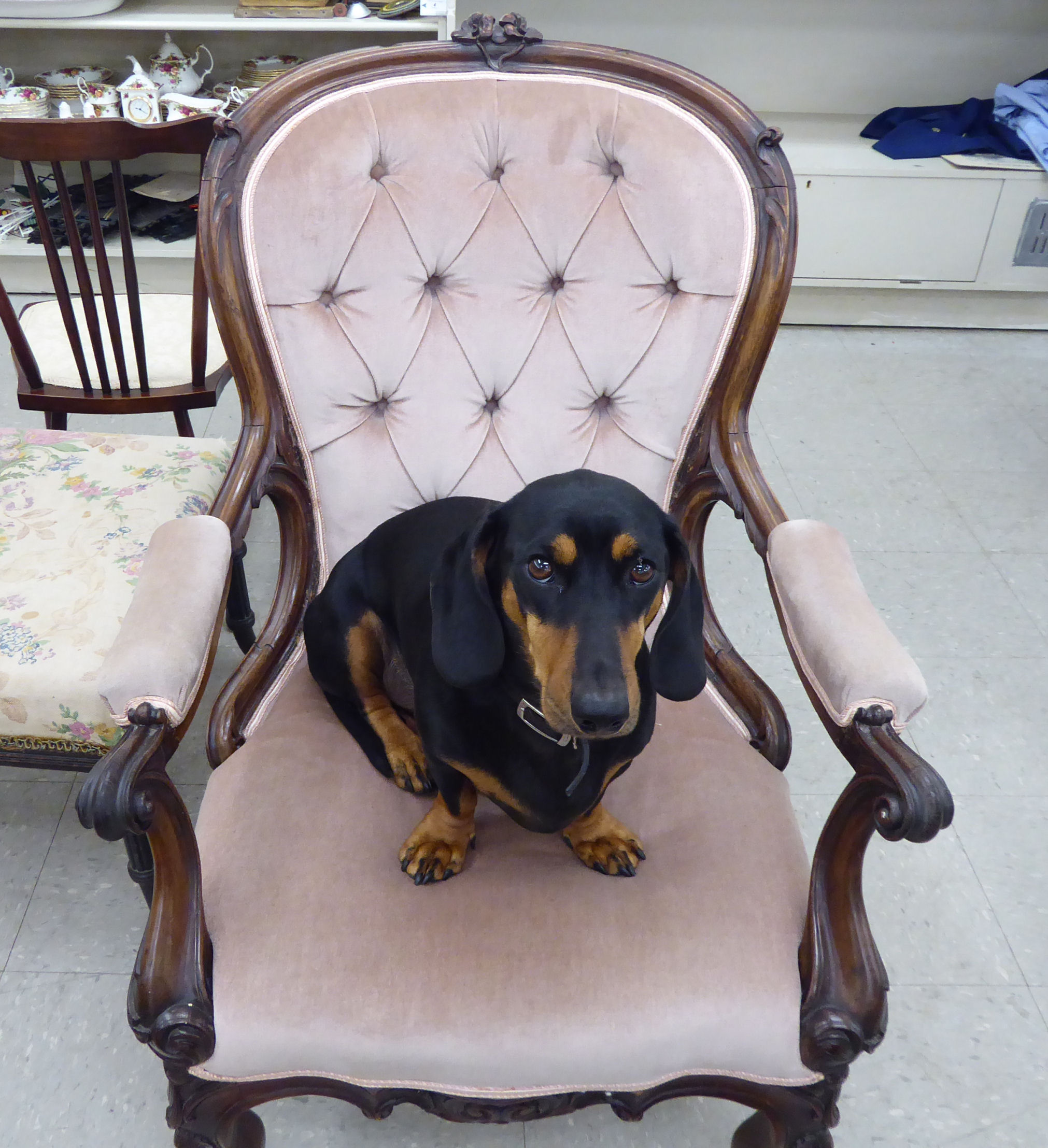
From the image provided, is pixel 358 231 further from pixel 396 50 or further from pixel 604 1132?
pixel 604 1132

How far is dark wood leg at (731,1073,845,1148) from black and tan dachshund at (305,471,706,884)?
0.26 m

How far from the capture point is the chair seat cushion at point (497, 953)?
34.3 inches

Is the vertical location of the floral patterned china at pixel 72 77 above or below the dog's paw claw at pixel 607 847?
above

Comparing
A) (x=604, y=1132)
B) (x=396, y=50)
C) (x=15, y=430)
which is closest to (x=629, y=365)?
(x=396, y=50)

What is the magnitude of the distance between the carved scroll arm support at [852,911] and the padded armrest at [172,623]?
24.2 inches

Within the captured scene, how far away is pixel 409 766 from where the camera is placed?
3.63ft

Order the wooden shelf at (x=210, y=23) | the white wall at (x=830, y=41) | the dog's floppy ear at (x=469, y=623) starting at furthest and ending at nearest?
the white wall at (x=830, y=41)
the wooden shelf at (x=210, y=23)
the dog's floppy ear at (x=469, y=623)

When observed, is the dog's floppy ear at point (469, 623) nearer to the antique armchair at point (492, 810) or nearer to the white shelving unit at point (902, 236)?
the antique armchair at point (492, 810)

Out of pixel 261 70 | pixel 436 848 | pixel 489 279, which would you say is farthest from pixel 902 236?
pixel 436 848

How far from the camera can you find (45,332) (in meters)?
1.94

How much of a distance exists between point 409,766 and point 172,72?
2.57 metres

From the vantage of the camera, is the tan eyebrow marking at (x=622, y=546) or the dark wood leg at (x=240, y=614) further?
the dark wood leg at (x=240, y=614)

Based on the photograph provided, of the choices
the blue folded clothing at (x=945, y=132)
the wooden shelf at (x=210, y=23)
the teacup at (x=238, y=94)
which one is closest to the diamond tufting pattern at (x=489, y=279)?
the wooden shelf at (x=210, y=23)

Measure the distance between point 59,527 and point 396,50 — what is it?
82cm
